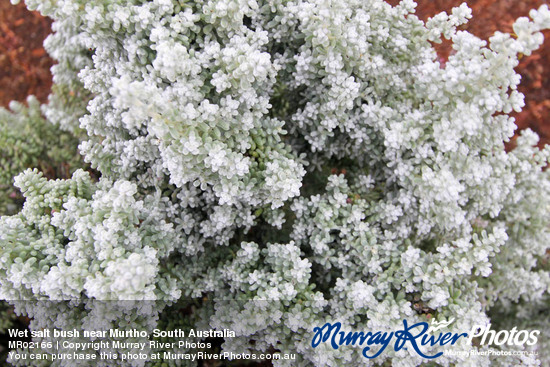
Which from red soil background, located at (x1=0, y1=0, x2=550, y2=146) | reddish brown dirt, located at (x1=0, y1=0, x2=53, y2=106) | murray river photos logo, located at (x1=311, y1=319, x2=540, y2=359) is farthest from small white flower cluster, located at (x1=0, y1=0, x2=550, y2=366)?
reddish brown dirt, located at (x1=0, y1=0, x2=53, y2=106)

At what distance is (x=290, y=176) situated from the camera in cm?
229

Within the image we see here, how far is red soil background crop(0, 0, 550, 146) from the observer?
352 centimetres

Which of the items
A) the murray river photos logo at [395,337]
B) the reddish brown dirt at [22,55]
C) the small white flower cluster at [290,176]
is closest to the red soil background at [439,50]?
the reddish brown dirt at [22,55]

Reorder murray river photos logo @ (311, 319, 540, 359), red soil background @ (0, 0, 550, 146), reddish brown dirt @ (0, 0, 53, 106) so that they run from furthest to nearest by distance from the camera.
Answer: reddish brown dirt @ (0, 0, 53, 106)
red soil background @ (0, 0, 550, 146)
murray river photos logo @ (311, 319, 540, 359)

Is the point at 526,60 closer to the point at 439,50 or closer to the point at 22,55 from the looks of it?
the point at 439,50

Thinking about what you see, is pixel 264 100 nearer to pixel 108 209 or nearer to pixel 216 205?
pixel 216 205

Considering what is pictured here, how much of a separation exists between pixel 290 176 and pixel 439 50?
185 cm

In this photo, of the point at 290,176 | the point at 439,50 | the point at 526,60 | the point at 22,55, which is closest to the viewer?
the point at 290,176

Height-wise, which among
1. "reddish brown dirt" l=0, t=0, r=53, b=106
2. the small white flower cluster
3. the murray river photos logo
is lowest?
the murray river photos logo

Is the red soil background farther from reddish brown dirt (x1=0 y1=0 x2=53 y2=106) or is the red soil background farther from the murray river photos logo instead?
the murray river photos logo

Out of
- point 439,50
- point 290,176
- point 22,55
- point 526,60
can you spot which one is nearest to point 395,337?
point 290,176

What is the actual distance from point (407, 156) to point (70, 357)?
84.2 inches

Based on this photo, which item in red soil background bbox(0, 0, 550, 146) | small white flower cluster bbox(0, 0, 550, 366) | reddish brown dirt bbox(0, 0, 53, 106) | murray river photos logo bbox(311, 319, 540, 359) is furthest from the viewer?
reddish brown dirt bbox(0, 0, 53, 106)

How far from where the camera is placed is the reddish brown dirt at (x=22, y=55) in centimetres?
407
